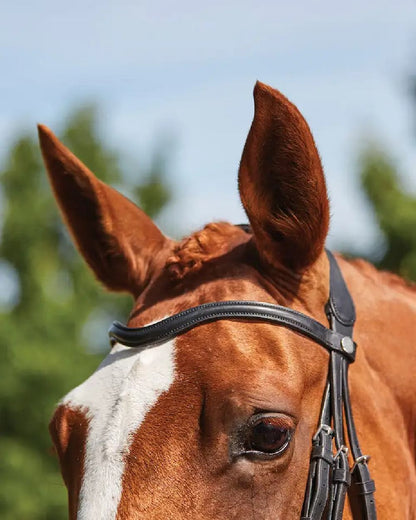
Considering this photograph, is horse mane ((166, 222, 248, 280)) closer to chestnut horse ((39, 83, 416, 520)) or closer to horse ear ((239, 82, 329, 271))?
chestnut horse ((39, 83, 416, 520))

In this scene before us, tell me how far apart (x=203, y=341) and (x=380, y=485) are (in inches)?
35.2

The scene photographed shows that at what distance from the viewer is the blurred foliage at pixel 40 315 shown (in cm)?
2025

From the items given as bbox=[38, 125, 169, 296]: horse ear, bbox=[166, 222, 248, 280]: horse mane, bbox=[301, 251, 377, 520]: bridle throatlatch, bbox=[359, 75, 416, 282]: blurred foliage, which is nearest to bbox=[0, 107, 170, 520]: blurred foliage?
bbox=[359, 75, 416, 282]: blurred foliage

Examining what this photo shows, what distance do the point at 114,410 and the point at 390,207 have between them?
17.3 meters

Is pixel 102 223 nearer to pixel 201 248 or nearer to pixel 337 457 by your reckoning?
pixel 201 248

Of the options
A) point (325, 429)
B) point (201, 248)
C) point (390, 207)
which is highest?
point (201, 248)

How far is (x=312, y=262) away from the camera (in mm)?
2984

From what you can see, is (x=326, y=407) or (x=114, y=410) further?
(x=326, y=407)

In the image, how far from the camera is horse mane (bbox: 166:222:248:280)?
305 centimetres

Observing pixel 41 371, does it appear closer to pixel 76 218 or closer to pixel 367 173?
pixel 367 173

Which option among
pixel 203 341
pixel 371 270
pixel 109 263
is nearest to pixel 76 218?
pixel 109 263

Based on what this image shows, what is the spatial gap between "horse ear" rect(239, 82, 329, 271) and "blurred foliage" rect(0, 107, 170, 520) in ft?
52.2

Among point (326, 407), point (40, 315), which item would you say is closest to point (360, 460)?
point (326, 407)

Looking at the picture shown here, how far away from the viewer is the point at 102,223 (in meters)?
3.53
